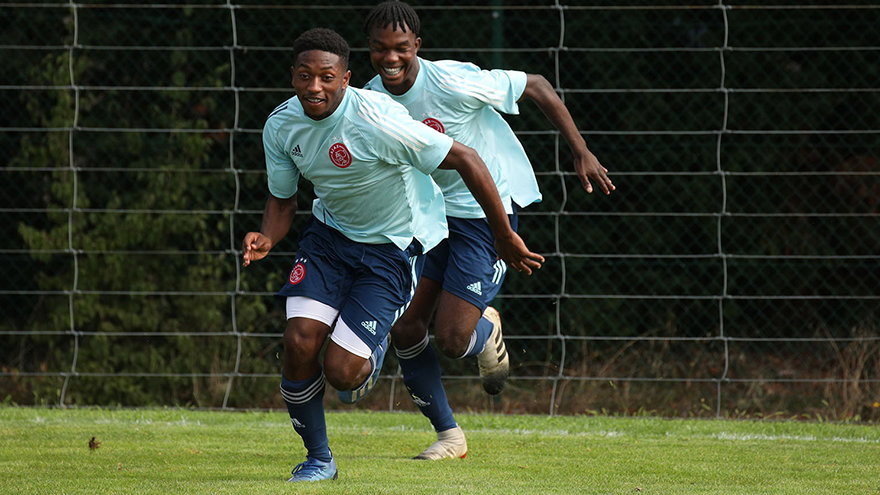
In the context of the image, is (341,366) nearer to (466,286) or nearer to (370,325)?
(370,325)

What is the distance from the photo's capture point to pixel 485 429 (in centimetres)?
564

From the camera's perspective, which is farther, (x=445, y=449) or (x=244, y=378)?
(x=244, y=378)

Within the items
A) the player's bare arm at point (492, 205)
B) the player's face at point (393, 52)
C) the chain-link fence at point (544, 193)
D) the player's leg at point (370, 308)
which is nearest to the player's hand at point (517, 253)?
the player's bare arm at point (492, 205)

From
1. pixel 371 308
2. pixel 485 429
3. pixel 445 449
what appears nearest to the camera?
pixel 371 308

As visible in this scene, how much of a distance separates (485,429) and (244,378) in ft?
6.27

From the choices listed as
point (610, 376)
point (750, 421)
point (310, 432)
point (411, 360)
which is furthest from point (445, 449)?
point (610, 376)

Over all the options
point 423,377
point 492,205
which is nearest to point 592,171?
point 492,205

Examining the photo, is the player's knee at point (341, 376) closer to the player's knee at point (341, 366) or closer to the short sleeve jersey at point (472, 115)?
the player's knee at point (341, 366)

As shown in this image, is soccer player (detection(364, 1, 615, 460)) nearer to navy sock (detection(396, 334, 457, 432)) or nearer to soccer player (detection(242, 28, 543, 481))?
navy sock (detection(396, 334, 457, 432))

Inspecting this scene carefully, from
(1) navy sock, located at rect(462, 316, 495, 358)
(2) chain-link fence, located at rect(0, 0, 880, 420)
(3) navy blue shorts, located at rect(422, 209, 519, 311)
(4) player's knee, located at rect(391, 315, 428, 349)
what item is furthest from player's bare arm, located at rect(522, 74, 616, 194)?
(2) chain-link fence, located at rect(0, 0, 880, 420)

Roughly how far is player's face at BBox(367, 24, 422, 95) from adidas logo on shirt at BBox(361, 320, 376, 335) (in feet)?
3.23

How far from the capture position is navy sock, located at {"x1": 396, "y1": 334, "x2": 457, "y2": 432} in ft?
15.2

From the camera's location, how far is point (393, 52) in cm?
424

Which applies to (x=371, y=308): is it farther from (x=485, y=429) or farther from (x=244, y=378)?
(x=244, y=378)
